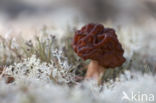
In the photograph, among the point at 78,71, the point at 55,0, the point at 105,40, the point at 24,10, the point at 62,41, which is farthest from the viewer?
the point at 55,0

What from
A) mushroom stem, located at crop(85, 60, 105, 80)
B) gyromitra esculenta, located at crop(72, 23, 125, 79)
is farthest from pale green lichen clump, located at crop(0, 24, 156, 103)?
gyromitra esculenta, located at crop(72, 23, 125, 79)

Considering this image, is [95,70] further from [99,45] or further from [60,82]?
[60,82]

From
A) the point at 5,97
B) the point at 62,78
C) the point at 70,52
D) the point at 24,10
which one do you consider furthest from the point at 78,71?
the point at 24,10

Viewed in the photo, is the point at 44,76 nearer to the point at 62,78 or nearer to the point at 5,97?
the point at 62,78

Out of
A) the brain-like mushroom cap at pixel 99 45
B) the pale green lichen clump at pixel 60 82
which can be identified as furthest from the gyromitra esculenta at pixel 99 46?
the pale green lichen clump at pixel 60 82

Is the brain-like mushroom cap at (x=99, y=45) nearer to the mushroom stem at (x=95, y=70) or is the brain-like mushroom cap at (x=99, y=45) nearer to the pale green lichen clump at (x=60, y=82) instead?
the mushroom stem at (x=95, y=70)

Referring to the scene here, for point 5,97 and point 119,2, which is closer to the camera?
point 5,97

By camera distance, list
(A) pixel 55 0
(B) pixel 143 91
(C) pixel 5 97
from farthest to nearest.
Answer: (A) pixel 55 0, (B) pixel 143 91, (C) pixel 5 97

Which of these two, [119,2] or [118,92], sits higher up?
[119,2]
